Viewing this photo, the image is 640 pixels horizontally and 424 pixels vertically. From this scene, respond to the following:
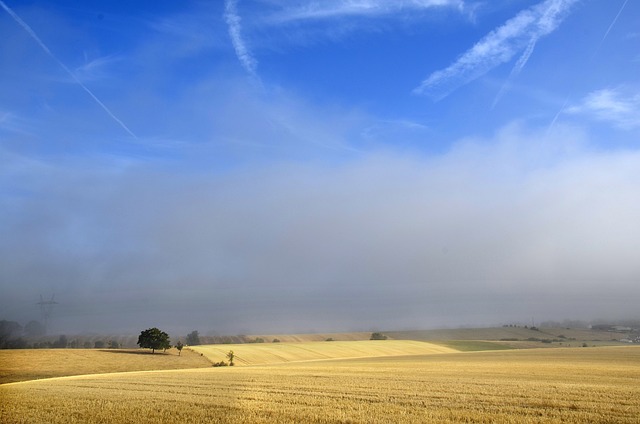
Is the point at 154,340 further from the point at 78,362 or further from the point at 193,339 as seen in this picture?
the point at 193,339

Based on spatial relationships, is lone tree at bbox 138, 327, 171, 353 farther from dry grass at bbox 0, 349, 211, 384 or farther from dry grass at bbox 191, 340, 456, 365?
dry grass at bbox 191, 340, 456, 365

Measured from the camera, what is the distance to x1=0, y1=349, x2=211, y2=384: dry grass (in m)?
Result: 56.5

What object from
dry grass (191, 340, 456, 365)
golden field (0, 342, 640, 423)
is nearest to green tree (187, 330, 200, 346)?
dry grass (191, 340, 456, 365)

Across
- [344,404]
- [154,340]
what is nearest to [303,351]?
[154,340]

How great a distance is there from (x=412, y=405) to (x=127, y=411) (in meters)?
13.0

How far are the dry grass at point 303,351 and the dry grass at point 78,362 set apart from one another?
875 centimetres

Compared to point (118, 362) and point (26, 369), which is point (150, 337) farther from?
point (26, 369)

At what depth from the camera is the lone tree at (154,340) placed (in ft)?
310

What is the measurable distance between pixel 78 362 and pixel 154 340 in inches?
970

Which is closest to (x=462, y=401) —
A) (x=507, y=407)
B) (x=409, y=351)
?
(x=507, y=407)

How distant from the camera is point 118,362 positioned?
75062mm

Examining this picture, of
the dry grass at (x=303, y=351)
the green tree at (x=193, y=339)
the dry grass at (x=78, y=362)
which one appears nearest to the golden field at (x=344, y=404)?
the dry grass at (x=78, y=362)

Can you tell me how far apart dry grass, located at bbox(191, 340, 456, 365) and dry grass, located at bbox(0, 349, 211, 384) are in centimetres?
875

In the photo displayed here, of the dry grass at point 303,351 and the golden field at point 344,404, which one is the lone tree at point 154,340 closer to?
the dry grass at point 303,351
